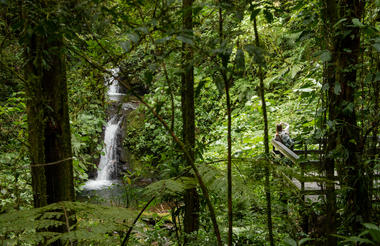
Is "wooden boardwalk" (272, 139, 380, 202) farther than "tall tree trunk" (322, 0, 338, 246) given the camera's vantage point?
No

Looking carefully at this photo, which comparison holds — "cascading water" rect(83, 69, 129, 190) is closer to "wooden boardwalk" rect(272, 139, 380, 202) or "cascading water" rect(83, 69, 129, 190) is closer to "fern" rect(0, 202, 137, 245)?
"wooden boardwalk" rect(272, 139, 380, 202)

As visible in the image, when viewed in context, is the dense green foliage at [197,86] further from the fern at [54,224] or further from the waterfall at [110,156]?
the waterfall at [110,156]

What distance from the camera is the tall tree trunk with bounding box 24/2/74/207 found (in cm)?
156

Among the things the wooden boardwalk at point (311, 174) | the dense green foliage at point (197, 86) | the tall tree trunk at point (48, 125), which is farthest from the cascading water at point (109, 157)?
the tall tree trunk at point (48, 125)

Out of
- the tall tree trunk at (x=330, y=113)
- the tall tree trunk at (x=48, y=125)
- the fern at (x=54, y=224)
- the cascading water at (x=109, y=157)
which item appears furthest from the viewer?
the cascading water at (x=109, y=157)

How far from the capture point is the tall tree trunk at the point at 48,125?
156 centimetres

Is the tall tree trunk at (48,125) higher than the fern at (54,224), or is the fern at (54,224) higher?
the tall tree trunk at (48,125)

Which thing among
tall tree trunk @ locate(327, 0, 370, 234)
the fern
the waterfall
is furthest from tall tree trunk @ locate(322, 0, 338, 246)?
the waterfall

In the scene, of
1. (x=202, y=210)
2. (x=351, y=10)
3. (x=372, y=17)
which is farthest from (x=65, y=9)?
(x=202, y=210)

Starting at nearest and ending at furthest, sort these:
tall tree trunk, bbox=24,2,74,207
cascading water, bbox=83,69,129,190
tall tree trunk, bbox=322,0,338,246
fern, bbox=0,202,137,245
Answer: fern, bbox=0,202,137,245 < tall tree trunk, bbox=24,2,74,207 < tall tree trunk, bbox=322,0,338,246 < cascading water, bbox=83,69,129,190

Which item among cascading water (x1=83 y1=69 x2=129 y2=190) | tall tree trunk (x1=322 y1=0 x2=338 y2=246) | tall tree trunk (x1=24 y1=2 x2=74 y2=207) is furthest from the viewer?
cascading water (x1=83 y1=69 x2=129 y2=190)

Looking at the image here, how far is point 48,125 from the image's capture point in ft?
5.46

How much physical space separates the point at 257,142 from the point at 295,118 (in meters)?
1.62

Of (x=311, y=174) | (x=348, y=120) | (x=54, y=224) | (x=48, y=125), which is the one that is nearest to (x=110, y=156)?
(x=48, y=125)
